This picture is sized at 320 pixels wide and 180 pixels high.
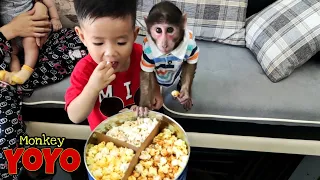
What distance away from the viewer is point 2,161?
Result: 4.20 feet

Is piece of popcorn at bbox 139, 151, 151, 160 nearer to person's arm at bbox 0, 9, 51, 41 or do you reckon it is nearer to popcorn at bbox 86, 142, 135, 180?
popcorn at bbox 86, 142, 135, 180

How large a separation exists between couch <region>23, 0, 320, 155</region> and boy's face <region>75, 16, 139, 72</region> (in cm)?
37

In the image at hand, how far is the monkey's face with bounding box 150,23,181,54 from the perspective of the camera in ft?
3.35

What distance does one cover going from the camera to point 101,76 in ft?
3.41

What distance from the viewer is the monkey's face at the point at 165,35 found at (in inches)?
40.2

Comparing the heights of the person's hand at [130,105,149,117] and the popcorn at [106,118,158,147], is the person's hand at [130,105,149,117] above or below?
above

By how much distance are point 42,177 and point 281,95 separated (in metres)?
0.99

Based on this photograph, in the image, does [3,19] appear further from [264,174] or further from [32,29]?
[264,174]

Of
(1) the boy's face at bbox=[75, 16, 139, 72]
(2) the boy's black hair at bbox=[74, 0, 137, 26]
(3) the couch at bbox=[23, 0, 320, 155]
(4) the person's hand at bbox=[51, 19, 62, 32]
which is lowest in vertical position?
(3) the couch at bbox=[23, 0, 320, 155]

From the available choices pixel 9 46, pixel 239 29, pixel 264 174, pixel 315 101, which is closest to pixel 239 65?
pixel 239 29

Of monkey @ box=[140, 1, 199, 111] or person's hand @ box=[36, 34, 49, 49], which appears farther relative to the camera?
person's hand @ box=[36, 34, 49, 49]

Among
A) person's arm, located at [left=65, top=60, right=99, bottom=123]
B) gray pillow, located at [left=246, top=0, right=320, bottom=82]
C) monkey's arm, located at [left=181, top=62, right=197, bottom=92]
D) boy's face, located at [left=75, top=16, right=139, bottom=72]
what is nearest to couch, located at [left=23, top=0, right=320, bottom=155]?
gray pillow, located at [left=246, top=0, right=320, bottom=82]

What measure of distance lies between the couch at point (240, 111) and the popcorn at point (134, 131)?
27 cm

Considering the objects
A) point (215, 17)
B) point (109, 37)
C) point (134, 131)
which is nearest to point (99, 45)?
point (109, 37)
